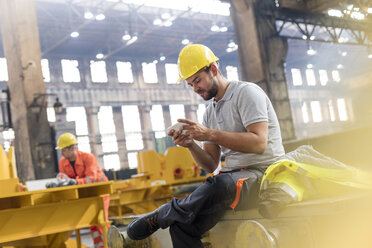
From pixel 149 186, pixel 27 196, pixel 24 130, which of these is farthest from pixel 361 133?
pixel 24 130

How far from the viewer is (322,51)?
111 ft

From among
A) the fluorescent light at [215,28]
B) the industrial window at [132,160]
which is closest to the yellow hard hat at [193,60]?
the fluorescent light at [215,28]

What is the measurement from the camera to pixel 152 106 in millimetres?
A: 27953

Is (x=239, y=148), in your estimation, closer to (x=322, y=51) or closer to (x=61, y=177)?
(x=61, y=177)

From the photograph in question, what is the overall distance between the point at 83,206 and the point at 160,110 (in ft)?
73.5

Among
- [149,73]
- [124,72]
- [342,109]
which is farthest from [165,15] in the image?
[342,109]

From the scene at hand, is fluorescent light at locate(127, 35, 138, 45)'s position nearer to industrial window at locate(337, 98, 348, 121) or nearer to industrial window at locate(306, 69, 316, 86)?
industrial window at locate(306, 69, 316, 86)

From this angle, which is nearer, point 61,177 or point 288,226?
point 288,226

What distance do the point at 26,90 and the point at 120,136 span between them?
610 inches

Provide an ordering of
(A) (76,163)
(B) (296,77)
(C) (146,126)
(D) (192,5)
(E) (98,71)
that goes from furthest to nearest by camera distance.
A: (B) (296,77), (C) (146,126), (E) (98,71), (D) (192,5), (A) (76,163)

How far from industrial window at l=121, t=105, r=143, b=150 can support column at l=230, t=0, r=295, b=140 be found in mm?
14256

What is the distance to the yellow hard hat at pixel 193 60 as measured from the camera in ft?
11.1

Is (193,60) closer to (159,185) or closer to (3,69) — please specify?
(159,185)

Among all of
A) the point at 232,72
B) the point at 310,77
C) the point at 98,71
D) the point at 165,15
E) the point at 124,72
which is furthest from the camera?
the point at 310,77
